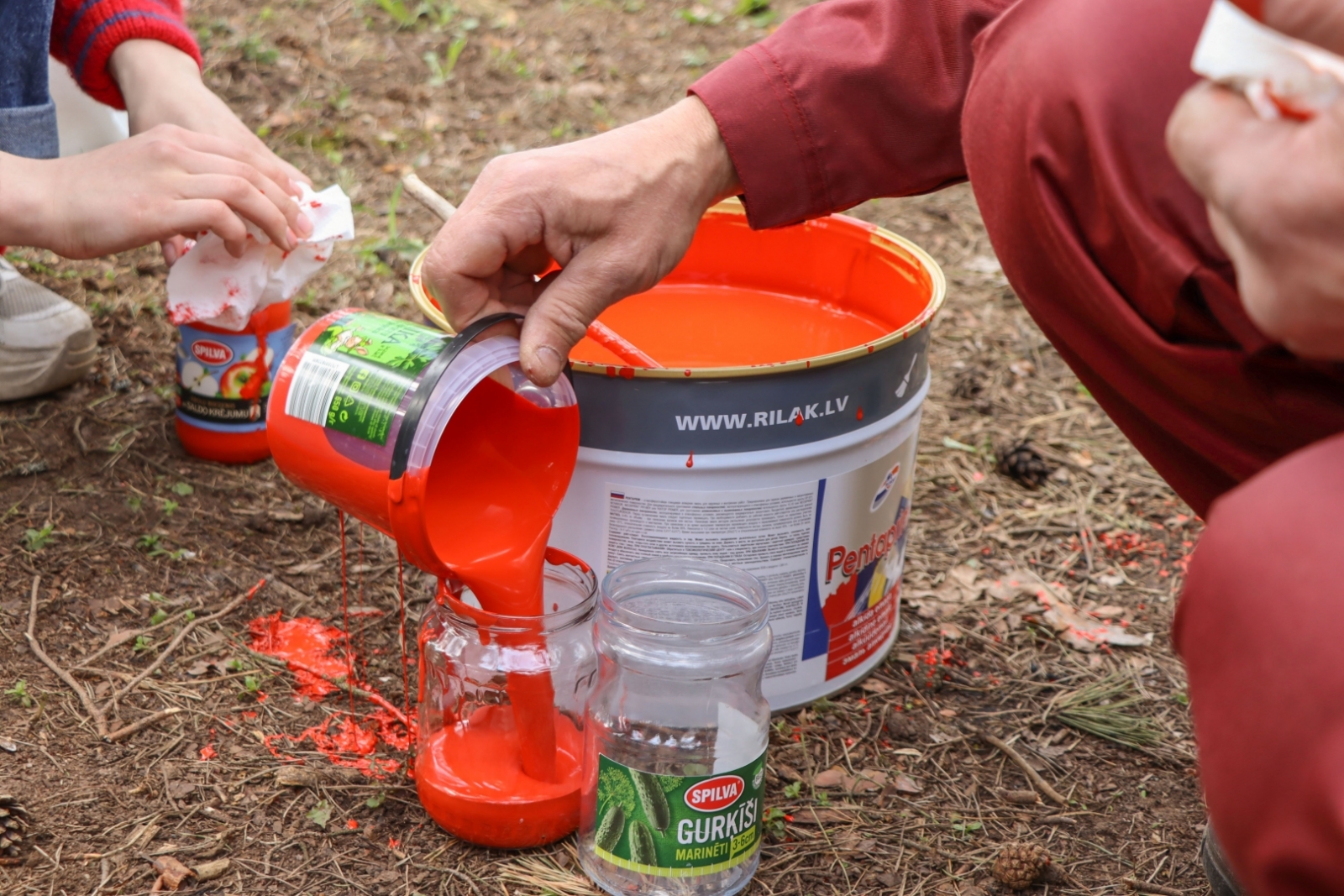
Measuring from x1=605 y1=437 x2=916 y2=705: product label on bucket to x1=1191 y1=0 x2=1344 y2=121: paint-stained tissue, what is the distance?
73 cm

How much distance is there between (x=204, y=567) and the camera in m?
1.78

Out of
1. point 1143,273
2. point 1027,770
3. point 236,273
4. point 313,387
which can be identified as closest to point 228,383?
point 236,273

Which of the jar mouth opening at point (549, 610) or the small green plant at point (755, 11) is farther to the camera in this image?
the small green plant at point (755, 11)

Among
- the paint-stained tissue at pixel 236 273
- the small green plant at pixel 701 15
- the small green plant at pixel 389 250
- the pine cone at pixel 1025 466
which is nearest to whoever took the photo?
the paint-stained tissue at pixel 236 273

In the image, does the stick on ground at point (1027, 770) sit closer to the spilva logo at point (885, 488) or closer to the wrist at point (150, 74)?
the spilva logo at point (885, 488)

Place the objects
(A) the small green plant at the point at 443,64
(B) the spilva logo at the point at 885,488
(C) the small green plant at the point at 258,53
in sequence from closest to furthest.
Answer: (B) the spilva logo at the point at 885,488
(C) the small green plant at the point at 258,53
(A) the small green plant at the point at 443,64

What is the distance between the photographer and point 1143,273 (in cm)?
98

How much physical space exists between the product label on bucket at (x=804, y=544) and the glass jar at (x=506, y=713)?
10 cm

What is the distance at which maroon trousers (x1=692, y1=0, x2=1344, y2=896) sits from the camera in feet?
2.44

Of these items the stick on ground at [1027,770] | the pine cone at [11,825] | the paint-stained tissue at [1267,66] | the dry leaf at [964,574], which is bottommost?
the dry leaf at [964,574]

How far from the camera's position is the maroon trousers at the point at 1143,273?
→ 744 millimetres

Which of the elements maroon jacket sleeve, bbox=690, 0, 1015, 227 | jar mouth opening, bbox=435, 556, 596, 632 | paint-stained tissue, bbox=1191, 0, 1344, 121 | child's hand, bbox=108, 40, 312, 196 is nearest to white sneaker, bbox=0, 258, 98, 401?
child's hand, bbox=108, 40, 312, 196

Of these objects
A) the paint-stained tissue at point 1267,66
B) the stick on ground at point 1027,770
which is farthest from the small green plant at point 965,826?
the paint-stained tissue at point 1267,66

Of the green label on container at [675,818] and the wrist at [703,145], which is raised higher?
the wrist at [703,145]
